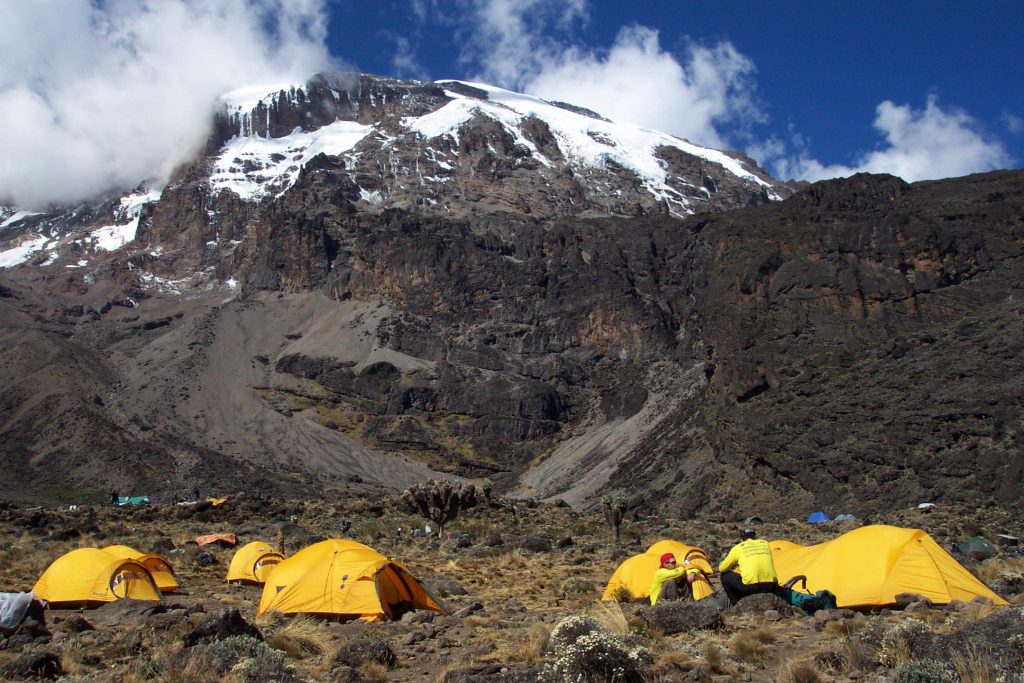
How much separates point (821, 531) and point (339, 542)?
103ft

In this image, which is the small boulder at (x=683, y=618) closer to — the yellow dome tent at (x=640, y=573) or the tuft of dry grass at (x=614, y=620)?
the tuft of dry grass at (x=614, y=620)

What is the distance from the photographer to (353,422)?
506 ft

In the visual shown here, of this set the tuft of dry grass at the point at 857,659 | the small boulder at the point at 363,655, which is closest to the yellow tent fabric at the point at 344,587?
the small boulder at the point at 363,655

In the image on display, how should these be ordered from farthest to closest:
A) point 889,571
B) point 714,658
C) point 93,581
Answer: point 93,581, point 889,571, point 714,658

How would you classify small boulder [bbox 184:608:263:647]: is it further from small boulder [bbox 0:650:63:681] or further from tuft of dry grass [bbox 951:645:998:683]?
tuft of dry grass [bbox 951:645:998:683]

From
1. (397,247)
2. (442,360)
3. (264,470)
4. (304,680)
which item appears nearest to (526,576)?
(304,680)

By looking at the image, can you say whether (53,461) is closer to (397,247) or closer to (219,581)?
(397,247)

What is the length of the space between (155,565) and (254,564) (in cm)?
335

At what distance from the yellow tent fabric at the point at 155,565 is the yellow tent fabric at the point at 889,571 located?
15409 millimetres

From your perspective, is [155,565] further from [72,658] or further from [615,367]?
[615,367]

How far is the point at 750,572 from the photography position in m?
13.9

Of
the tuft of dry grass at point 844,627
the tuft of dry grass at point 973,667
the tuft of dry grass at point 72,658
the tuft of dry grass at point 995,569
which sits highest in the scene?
the tuft of dry grass at point 72,658

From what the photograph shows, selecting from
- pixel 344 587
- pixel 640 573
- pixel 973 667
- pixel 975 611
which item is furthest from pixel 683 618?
pixel 640 573

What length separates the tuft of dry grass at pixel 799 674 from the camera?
29.1ft
